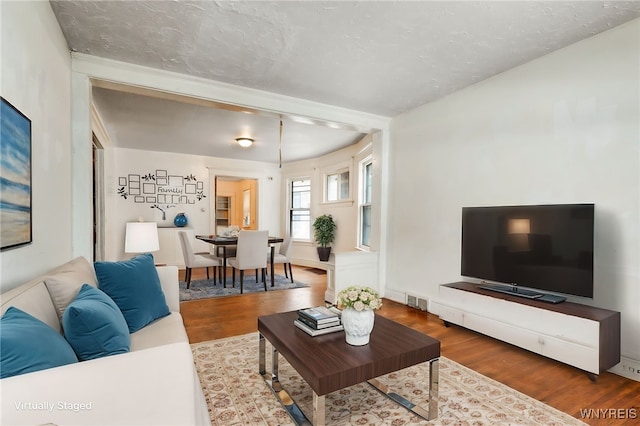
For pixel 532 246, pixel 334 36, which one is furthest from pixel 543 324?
pixel 334 36

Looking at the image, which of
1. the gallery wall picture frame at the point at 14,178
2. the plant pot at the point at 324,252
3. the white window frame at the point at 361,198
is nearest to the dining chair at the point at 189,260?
the plant pot at the point at 324,252

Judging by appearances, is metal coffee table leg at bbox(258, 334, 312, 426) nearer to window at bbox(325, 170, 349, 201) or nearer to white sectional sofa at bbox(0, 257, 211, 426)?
white sectional sofa at bbox(0, 257, 211, 426)

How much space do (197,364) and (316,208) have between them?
16.2 ft

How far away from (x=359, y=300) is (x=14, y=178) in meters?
1.78

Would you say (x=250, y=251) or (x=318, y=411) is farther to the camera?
(x=250, y=251)

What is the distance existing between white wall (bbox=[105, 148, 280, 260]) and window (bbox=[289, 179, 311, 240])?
0.43 metres

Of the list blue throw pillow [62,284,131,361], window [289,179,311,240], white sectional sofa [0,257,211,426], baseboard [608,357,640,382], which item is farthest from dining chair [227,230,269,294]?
baseboard [608,357,640,382]

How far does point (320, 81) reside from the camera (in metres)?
3.19

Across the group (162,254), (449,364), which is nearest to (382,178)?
(449,364)

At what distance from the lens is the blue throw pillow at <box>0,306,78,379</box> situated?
87cm

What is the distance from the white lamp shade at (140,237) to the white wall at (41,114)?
100cm

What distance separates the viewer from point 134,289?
198 centimetres

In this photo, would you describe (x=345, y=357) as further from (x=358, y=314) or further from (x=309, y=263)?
(x=309, y=263)

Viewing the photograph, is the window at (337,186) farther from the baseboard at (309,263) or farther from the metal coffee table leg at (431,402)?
the metal coffee table leg at (431,402)
